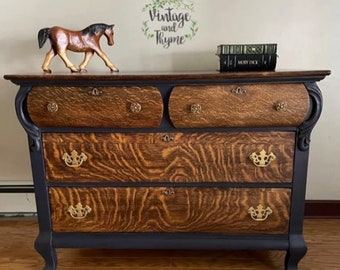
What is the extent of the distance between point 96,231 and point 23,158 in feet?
2.62

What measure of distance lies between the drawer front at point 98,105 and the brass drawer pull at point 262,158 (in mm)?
397

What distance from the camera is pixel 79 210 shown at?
52.7 inches

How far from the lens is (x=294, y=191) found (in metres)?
1.29

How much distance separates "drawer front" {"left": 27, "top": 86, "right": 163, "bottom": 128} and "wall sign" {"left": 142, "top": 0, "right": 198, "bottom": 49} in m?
0.58

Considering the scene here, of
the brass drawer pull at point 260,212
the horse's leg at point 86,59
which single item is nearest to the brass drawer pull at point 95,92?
the horse's leg at point 86,59

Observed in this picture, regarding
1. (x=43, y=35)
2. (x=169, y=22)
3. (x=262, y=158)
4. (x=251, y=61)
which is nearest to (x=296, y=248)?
(x=262, y=158)

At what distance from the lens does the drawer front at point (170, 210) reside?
1.31m

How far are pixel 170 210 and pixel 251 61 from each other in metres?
0.71

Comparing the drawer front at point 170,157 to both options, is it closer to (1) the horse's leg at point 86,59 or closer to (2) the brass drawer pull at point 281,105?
(2) the brass drawer pull at point 281,105

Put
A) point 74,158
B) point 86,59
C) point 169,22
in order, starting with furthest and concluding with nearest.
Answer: point 169,22
point 86,59
point 74,158

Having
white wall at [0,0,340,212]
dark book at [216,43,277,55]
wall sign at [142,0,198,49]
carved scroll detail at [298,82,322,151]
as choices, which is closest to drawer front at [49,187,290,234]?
carved scroll detail at [298,82,322,151]

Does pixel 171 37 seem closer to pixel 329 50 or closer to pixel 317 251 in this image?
pixel 329 50

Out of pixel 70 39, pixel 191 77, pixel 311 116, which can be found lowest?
pixel 311 116

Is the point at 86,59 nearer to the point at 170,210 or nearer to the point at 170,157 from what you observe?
the point at 170,157
